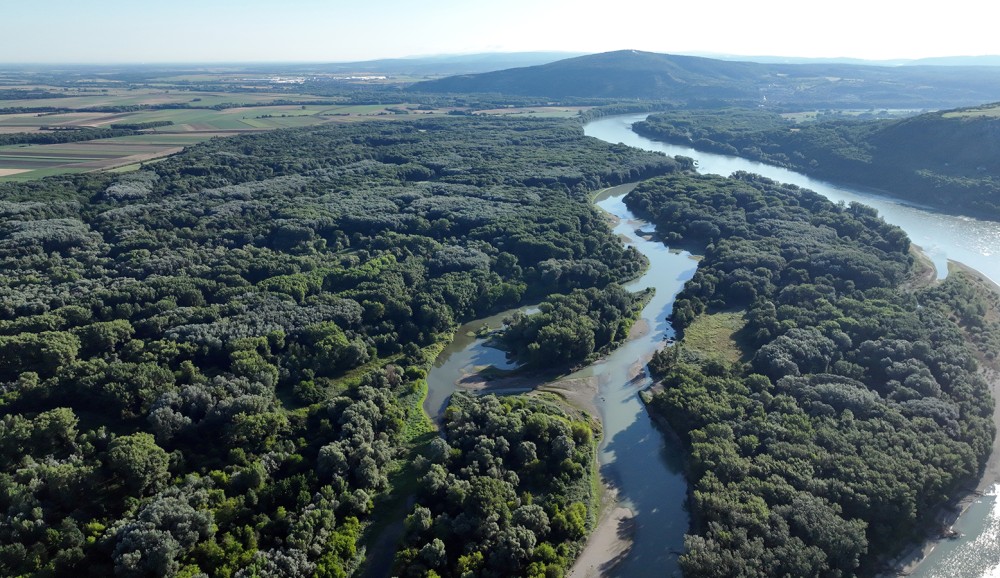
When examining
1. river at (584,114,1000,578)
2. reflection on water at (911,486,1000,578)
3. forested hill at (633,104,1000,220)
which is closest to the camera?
reflection on water at (911,486,1000,578)

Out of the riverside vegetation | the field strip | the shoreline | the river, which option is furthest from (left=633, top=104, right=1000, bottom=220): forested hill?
the field strip

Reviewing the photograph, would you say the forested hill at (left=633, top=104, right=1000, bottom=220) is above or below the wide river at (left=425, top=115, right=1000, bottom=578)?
above

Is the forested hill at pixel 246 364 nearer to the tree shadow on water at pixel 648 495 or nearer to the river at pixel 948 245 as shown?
the tree shadow on water at pixel 648 495

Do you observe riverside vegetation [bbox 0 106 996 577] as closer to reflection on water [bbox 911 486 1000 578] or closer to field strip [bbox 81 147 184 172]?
reflection on water [bbox 911 486 1000 578]

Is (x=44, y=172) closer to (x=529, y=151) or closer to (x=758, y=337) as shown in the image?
(x=529, y=151)

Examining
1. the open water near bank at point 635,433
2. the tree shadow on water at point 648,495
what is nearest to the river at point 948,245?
the tree shadow on water at point 648,495

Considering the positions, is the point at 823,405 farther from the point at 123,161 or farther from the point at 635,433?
the point at 123,161

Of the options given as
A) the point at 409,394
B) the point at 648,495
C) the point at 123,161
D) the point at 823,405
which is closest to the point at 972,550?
the point at 823,405

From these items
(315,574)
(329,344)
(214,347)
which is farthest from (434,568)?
(214,347)
